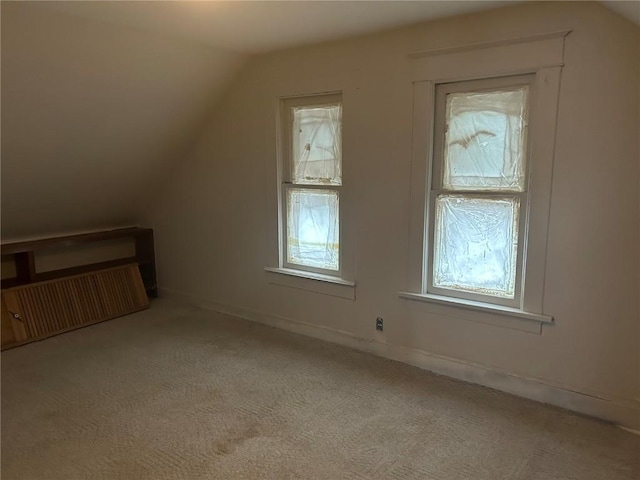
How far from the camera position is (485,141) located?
2748mm

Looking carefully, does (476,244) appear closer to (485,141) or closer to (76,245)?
(485,141)

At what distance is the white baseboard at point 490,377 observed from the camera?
2510 millimetres

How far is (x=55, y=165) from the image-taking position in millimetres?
3396

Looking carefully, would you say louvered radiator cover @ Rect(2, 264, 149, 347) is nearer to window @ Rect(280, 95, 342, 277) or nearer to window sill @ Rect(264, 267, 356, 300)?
window sill @ Rect(264, 267, 356, 300)

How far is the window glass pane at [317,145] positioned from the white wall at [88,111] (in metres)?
0.69

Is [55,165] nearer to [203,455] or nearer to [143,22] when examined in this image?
[143,22]

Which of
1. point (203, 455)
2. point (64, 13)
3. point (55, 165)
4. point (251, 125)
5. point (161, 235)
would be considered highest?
point (64, 13)

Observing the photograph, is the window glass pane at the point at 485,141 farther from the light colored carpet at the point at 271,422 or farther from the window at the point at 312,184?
the light colored carpet at the point at 271,422

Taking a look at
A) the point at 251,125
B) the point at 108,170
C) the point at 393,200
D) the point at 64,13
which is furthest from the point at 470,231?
the point at 108,170

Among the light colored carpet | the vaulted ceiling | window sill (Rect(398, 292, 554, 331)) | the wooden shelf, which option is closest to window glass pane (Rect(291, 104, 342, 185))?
the vaulted ceiling

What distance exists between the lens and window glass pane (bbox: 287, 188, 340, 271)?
348cm

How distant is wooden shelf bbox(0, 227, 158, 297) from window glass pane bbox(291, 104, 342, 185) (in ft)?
6.25

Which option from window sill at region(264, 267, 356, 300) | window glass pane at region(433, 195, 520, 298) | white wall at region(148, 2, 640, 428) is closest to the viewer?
white wall at region(148, 2, 640, 428)

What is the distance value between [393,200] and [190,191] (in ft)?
6.65
